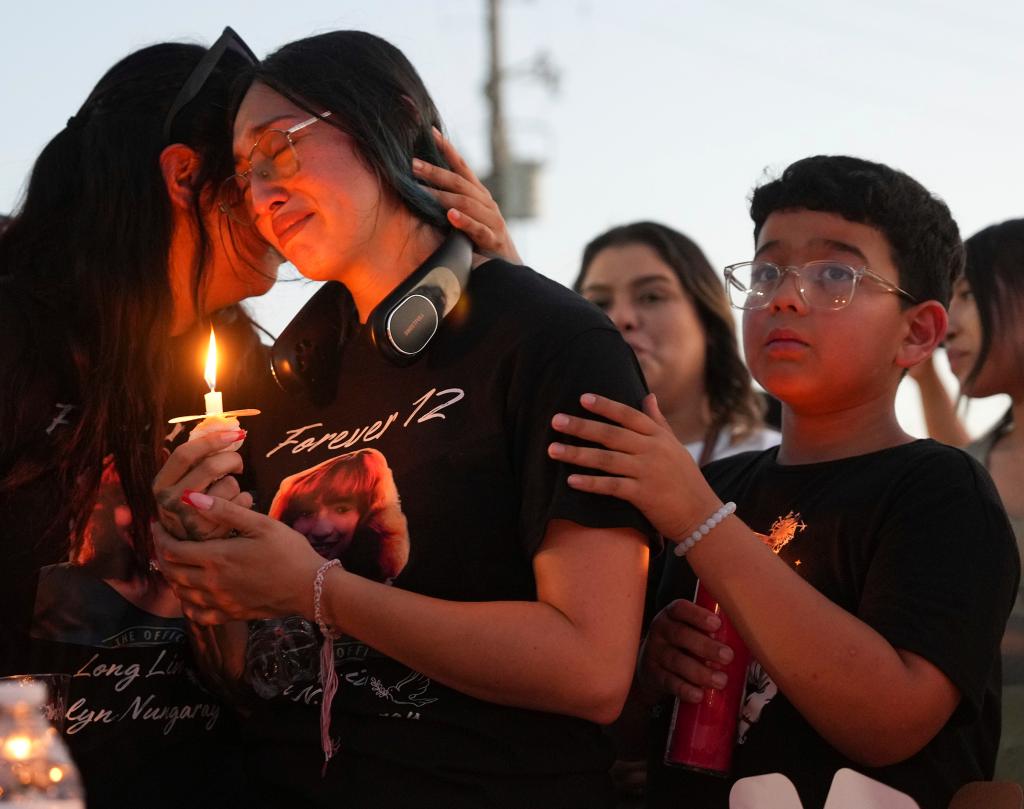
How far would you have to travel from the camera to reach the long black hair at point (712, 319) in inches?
191

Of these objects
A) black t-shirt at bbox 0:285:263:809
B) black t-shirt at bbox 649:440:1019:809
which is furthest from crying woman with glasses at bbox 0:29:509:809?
black t-shirt at bbox 649:440:1019:809

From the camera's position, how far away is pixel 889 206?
251 centimetres

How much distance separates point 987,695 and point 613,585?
80 centimetres

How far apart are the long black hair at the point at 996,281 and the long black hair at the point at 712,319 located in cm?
94

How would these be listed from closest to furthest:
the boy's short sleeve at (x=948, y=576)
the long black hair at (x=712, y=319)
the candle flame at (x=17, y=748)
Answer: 1. the candle flame at (x=17, y=748)
2. the boy's short sleeve at (x=948, y=576)
3. the long black hair at (x=712, y=319)

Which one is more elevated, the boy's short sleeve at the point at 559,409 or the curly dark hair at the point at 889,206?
the curly dark hair at the point at 889,206

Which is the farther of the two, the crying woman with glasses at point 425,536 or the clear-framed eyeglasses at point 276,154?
the clear-framed eyeglasses at point 276,154

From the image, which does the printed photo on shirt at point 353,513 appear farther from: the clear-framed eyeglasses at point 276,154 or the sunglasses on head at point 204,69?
the sunglasses on head at point 204,69

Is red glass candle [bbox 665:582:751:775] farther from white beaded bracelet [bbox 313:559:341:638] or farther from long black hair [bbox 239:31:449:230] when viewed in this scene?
long black hair [bbox 239:31:449:230]

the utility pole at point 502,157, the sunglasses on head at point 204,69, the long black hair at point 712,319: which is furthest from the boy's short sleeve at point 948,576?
the utility pole at point 502,157

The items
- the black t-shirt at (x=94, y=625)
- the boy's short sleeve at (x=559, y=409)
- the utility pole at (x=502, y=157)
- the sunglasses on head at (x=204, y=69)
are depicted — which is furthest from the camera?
the utility pole at (x=502, y=157)

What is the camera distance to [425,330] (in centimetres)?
218

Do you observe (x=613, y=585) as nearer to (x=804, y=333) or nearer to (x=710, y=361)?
(x=804, y=333)

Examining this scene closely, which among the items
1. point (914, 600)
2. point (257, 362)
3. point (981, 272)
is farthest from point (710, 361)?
point (914, 600)
